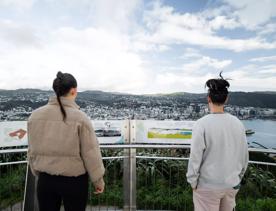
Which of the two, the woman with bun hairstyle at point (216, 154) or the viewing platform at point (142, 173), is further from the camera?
the viewing platform at point (142, 173)

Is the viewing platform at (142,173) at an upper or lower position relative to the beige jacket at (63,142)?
lower

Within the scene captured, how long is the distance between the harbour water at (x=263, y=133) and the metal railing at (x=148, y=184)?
1.27 ft

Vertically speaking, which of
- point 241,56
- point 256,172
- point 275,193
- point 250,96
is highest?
point 241,56

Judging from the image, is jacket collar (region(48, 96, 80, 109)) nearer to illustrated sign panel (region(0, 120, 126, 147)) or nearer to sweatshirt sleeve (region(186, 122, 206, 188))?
sweatshirt sleeve (region(186, 122, 206, 188))

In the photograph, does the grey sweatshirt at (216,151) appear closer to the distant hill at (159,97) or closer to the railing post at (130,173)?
the railing post at (130,173)

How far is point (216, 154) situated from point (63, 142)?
994 mm

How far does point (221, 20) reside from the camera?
6.43m

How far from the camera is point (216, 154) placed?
2.21 metres

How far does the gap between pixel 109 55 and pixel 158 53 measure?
984 mm

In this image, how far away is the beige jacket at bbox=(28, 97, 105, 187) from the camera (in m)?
2.20

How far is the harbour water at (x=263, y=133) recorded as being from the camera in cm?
473

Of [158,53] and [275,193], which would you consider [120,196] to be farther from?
[158,53]

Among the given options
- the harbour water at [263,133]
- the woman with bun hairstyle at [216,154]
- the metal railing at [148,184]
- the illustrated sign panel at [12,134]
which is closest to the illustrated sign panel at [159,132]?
the metal railing at [148,184]

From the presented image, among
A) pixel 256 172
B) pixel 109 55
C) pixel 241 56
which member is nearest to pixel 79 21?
pixel 109 55
